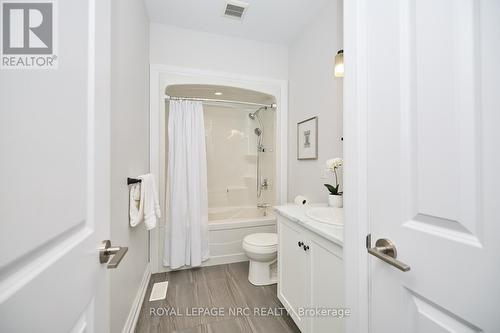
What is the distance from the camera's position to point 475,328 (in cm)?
47

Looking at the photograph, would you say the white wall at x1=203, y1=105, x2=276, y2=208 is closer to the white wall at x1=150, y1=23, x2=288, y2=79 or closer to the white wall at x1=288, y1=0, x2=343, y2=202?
the white wall at x1=150, y1=23, x2=288, y2=79

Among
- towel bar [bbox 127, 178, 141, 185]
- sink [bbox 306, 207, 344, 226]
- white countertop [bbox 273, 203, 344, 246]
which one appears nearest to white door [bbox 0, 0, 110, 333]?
towel bar [bbox 127, 178, 141, 185]

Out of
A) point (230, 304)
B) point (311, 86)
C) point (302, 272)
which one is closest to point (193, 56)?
point (311, 86)

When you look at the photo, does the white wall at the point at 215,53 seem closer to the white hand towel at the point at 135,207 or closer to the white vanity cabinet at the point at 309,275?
the white hand towel at the point at 135,207

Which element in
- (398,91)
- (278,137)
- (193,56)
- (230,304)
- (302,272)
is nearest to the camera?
(398,91)

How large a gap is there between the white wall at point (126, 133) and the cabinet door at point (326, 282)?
1126 millimetres

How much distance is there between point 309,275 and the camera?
1.20m

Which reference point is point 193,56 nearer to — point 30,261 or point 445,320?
point 30,261

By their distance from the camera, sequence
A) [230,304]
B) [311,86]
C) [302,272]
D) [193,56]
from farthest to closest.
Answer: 1. [193,56]
2. [311,86]
3. [230,304]
4. [302,272]

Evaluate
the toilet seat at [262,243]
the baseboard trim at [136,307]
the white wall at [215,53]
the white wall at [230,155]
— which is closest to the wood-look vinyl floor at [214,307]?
the baseboard trim at [136,307]

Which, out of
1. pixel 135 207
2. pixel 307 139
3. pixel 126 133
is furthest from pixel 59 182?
pixel 307 139

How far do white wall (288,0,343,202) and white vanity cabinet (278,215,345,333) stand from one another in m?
0.65

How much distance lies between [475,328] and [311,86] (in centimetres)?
202

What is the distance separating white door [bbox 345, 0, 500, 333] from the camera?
0.44 meters
